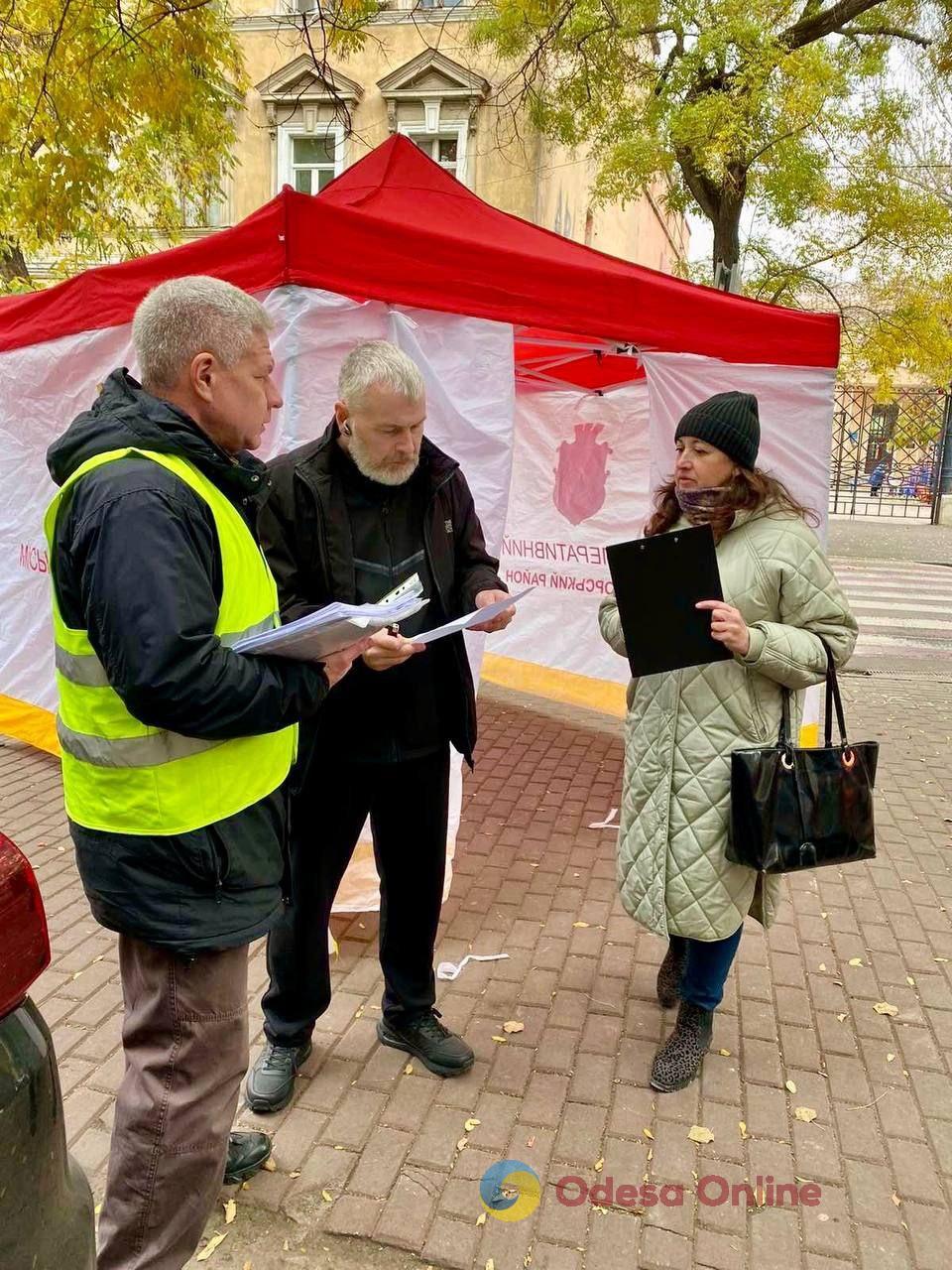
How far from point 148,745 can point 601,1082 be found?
182 centimetres

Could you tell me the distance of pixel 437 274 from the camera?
316 cm

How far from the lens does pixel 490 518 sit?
11.3 ft

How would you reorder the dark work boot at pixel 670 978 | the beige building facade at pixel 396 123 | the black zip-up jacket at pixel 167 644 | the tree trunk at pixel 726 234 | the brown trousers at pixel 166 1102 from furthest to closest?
the beige building facade at pixel 396 123 < the tree trunk at pixel 726 234 < the dark work boot at pixel 670 978 < the brown trousers at pixel 166 1102 < the black zip-up jacket at pixel 167 644

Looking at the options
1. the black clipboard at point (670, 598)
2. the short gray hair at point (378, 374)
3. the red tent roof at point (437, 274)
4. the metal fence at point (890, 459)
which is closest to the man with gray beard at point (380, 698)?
the short gray hair at point (378, 374)

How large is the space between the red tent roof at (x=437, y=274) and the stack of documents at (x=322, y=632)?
176 centimetres

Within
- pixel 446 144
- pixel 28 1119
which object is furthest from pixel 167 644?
pixel 446 144

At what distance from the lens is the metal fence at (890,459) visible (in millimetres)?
22969

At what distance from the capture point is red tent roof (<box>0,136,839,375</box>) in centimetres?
294

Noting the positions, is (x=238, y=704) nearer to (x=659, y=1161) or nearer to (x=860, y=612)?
(x=659, y=1161)

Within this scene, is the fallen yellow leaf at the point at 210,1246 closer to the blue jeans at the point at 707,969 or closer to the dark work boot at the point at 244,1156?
the dark work boot at the point at 244,1156

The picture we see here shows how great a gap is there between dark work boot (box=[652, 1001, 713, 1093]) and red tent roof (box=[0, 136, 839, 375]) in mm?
2417

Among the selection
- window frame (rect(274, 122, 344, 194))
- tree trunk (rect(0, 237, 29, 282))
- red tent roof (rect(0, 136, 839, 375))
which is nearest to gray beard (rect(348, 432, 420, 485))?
red tent roof (rect(0, 136, 839, 375))

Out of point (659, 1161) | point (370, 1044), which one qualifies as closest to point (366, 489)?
point (370, 1044)

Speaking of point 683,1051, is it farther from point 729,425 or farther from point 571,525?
point 571,525
